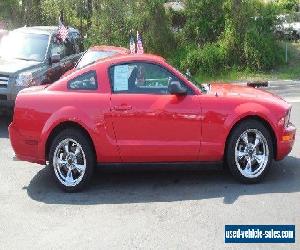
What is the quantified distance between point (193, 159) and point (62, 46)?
6477 millimetres

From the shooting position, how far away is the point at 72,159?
6.75 metres

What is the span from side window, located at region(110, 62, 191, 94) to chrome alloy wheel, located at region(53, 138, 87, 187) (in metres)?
0.87

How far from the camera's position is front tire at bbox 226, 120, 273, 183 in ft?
21.8

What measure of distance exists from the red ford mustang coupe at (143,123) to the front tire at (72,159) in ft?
0.04

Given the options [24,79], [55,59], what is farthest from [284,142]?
[55,59]

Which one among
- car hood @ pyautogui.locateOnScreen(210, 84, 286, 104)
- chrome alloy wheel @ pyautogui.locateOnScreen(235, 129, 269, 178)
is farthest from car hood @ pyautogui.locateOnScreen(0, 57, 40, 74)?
chrome alloy wheel @ pyautogui.locateOnScreen(235, 129, 269, 178)

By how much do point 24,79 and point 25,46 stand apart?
66.4 inches

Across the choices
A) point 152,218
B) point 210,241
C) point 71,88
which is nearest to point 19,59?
point 71,88

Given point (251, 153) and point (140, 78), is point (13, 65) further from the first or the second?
point (251, 153)

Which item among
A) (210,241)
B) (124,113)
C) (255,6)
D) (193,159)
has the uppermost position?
(255,6)

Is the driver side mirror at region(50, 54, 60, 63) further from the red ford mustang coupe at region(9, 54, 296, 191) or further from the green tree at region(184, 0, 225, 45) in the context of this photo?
the green tree at region(184, 0, 225, 45)

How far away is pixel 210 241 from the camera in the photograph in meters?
5.18

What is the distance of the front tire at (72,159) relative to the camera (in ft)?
21.9

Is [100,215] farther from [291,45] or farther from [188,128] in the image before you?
[291,45]
